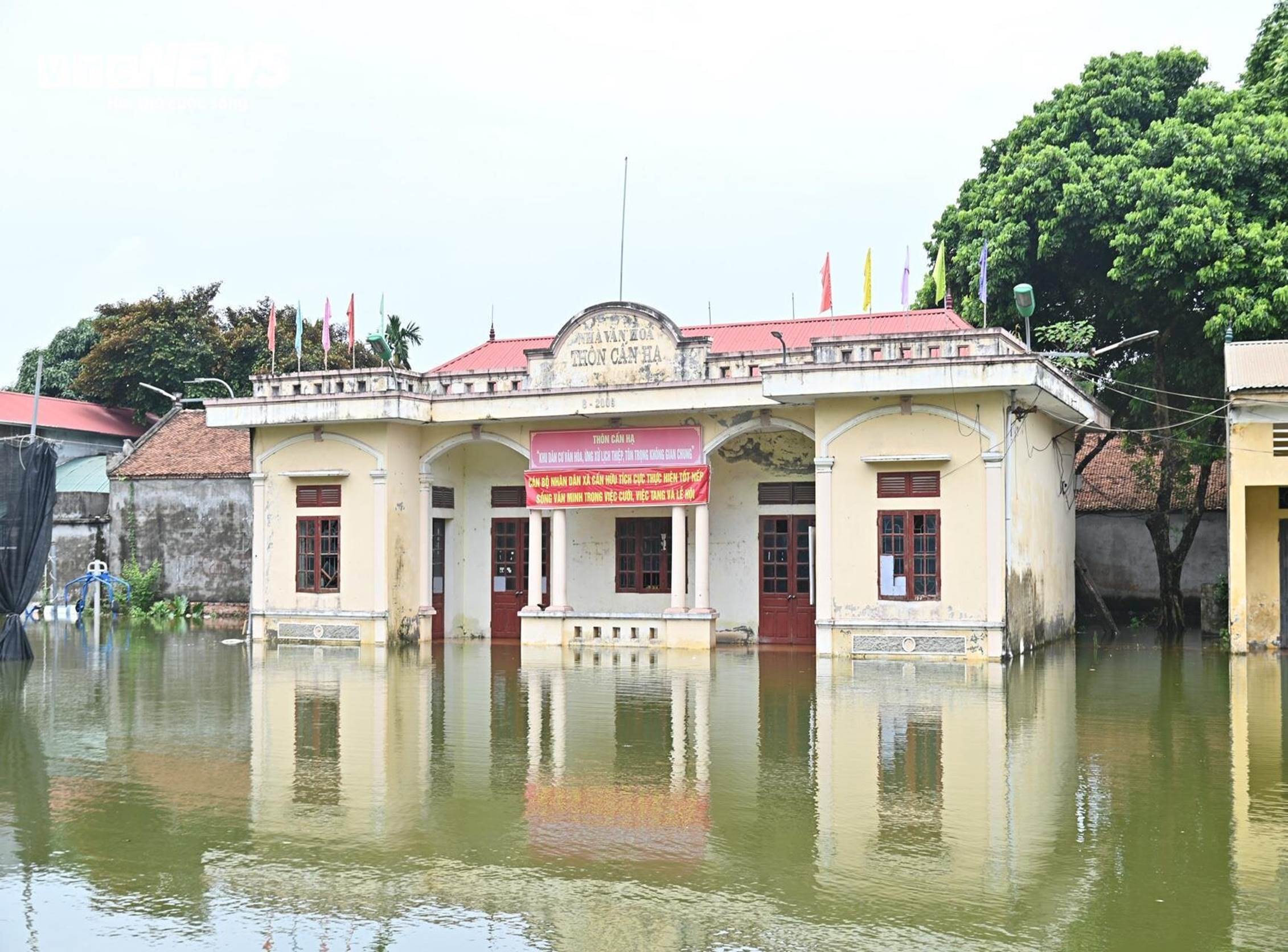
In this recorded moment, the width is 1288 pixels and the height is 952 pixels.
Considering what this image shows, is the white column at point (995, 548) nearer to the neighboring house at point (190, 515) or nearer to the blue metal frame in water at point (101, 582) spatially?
the neighboring house at point (190, 515)

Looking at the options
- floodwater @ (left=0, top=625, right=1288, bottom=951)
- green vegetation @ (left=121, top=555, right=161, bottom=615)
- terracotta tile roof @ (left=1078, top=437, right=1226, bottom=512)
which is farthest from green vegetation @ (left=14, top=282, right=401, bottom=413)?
floodwater @ (left=0, top=625, right=1288, bottom=951)

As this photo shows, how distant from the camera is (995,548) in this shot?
15.3 m

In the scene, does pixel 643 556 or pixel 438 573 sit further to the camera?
pixel 438 573

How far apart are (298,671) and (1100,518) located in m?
14.8

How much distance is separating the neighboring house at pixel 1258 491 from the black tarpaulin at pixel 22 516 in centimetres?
1476

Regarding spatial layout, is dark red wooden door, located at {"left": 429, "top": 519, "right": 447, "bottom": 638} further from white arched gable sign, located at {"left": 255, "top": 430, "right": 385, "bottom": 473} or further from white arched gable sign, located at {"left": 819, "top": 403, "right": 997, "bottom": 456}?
white arched gable sign, located at {"left": 819, "top": 403, "right": 997, "bottom": 456}

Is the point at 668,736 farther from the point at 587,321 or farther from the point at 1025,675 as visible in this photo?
the point at 587,321

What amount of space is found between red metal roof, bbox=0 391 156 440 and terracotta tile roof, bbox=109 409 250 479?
7.07 metres

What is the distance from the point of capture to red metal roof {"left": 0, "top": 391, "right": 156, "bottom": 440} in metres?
34.0

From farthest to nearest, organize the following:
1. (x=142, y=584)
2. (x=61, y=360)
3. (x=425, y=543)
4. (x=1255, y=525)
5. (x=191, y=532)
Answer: (x=61, y=360) < (x=191, y=532) < (x=142, y=584) < (x=425, y=543) < (x=1255, y=525)

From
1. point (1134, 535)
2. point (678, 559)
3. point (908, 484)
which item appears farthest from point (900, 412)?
point (1134, 535)

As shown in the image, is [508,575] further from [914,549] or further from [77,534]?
[77,534]

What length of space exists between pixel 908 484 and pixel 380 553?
24.9ft

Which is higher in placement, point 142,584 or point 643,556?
point 643,556
